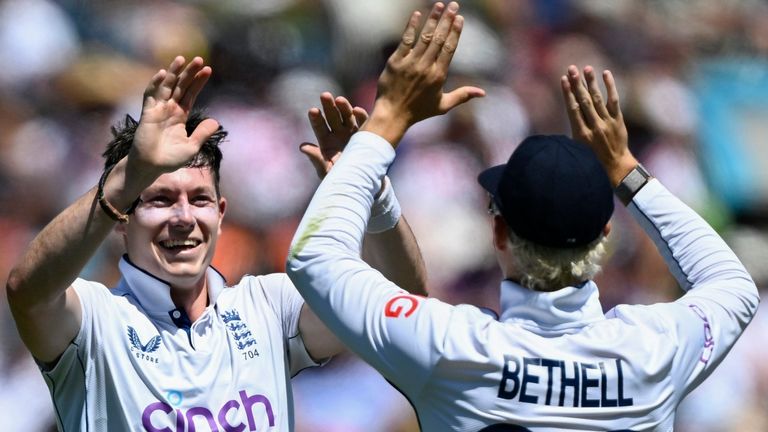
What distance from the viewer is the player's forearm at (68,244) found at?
2.55 meters

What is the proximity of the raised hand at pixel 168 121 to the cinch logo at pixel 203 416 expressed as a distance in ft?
2.20

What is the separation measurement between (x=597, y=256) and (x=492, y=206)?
0.24 meters

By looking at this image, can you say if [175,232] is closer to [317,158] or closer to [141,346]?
[141,346]

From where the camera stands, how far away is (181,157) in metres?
2.53

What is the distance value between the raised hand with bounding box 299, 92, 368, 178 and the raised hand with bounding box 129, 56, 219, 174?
12.6 inches

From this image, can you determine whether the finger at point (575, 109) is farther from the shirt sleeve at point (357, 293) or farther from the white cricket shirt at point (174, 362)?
the white cricket shirt at point (174, 362)

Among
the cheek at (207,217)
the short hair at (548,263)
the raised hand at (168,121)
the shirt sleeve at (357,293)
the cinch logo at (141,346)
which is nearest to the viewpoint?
the shirt sleeve at (357,293)

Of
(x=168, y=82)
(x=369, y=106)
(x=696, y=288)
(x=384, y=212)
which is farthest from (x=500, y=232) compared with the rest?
(x=369, y=106)

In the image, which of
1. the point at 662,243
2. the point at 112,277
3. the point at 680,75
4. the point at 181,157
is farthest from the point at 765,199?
the point at 181,157

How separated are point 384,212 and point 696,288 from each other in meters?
0.83

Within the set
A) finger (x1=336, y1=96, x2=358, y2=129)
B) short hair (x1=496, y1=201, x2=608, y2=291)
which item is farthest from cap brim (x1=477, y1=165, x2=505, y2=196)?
finger (x1=336, y1=96, x2=358, y2=129)

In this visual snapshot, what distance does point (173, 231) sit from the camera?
3021 millimetres

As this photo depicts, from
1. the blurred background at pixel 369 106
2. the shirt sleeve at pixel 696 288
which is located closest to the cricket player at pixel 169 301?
the shirt sleeve at pixel 696 288

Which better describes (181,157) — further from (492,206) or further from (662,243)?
(662,243)
